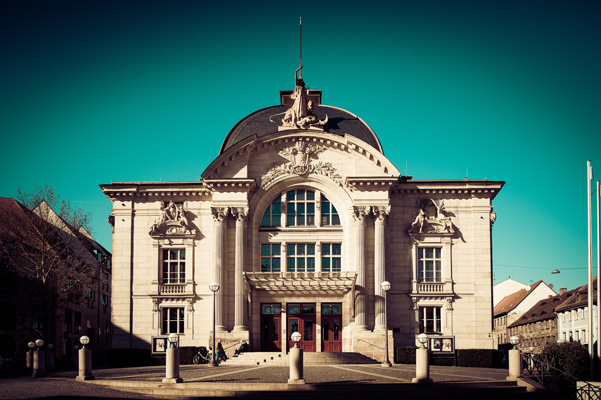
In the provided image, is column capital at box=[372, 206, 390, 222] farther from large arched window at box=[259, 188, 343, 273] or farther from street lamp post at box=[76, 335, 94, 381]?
street lamp post at box=[76, 335, 94, 381]

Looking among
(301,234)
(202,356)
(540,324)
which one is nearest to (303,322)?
(301,234)

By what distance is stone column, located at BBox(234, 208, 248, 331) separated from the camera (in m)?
41.1

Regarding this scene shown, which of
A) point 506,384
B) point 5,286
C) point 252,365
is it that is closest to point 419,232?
point 252,365

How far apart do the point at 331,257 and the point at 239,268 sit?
230 inches

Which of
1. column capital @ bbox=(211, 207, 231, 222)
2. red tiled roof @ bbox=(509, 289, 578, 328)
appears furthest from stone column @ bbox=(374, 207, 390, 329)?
red tiled roof @ bbox=(509, 289, 578, 328)

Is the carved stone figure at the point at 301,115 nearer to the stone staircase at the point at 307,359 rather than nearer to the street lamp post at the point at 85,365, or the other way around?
the stone staircase at the point at 307,359

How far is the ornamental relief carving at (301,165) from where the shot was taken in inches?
1709

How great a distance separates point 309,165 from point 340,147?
2.26 metres

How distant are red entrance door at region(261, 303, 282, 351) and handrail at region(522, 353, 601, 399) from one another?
17.2m

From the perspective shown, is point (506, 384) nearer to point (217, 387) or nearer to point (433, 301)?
point (217, 387)

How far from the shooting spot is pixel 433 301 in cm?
4247

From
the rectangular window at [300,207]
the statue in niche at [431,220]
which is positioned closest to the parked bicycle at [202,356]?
the rectangular window at [300,207]

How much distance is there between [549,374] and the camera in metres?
26.7

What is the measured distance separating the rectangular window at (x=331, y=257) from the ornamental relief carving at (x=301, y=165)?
13.0ft
